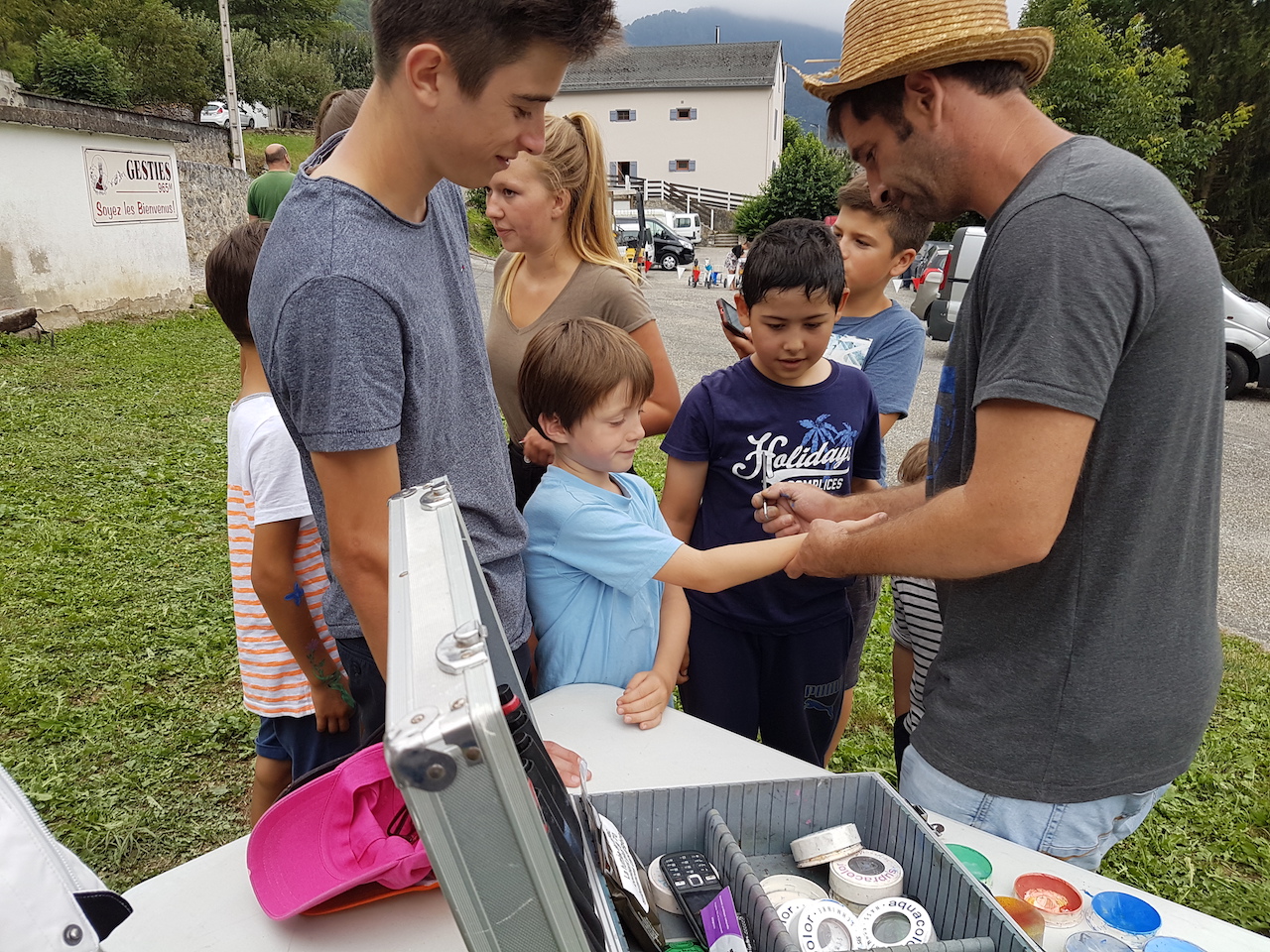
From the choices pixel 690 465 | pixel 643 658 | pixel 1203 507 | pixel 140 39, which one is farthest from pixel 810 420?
pixel 140 39

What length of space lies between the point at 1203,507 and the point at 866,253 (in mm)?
1719

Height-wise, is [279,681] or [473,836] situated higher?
[473,836]

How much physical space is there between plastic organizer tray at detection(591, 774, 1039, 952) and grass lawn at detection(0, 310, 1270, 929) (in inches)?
82.3

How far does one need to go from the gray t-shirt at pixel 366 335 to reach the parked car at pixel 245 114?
42.0m

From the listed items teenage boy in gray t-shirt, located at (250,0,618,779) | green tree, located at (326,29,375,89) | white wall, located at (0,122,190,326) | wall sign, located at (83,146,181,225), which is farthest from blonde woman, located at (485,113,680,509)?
green tree, located at (326,29,375,89)

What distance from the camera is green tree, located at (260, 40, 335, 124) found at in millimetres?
41625

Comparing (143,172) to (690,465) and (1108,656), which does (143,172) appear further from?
(1108,656)

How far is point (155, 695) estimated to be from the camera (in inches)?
144

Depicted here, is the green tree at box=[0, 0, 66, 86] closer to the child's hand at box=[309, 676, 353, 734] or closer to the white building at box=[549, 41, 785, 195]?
the white building at box=[549, 41, 785, 195]

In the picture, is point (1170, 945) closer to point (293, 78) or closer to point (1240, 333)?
point (1240, 333)

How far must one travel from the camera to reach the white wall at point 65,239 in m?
9.62

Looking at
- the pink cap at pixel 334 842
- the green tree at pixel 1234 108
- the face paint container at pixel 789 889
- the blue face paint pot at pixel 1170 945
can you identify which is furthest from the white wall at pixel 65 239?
the green tree at pixel 1234 108

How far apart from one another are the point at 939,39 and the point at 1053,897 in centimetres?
129

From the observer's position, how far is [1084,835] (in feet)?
4.91
